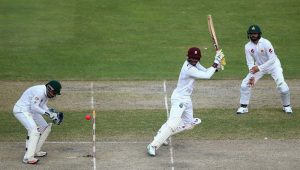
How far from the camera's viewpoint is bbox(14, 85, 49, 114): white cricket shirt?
1895cm

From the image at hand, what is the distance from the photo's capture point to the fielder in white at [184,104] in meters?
19.4

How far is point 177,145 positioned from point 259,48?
406 centimetres

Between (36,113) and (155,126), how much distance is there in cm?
369

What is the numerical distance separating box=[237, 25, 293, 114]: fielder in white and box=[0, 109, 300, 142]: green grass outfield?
425 mm

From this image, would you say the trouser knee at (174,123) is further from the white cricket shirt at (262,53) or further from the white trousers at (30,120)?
the white cricket shirt at (262,53)

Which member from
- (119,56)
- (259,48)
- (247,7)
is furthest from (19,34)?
(259,48)

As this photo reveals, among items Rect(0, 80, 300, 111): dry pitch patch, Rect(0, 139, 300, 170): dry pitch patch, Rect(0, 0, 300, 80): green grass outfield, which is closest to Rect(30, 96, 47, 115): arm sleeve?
Rect(0, 139, 300, 170): dry pitch patch

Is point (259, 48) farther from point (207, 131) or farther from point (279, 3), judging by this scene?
point (279, 3)

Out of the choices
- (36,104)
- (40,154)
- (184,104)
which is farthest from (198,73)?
(40,154)

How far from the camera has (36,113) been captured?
64.0 ft

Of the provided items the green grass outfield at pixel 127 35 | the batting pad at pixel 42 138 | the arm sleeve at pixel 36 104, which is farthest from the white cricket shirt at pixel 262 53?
the arm sleeve at pixel 36 104

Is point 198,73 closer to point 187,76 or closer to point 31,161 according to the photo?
point 187,76

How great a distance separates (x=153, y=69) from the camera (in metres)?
27.0

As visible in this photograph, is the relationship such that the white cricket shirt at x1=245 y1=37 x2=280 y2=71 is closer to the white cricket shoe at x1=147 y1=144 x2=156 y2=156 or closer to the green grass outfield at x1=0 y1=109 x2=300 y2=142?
the green grass outfield at x1=0 y1=109 x2=300 y2=142
